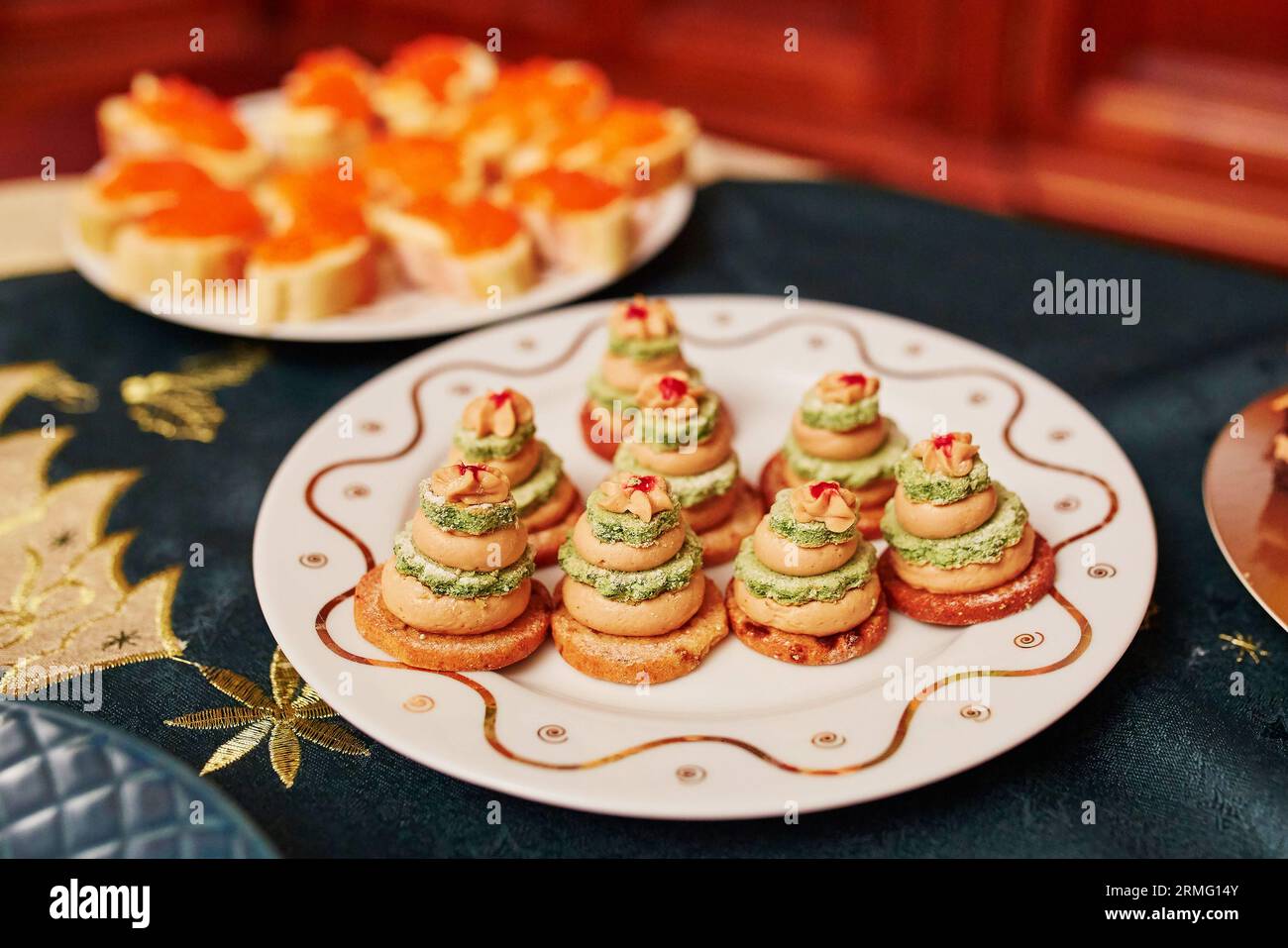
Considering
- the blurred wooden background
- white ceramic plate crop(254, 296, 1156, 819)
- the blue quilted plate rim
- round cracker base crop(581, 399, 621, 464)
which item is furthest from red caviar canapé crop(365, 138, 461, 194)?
the blue quilted plate rim

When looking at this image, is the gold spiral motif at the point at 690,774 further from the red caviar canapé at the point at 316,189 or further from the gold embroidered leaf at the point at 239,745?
the red caviar canapé at the point at 316,189

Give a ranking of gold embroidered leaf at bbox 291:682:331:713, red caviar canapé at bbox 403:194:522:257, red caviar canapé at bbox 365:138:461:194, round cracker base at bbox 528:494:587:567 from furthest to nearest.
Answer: red caviar canapé at bbox 365:138:461:194, red caviar canapé at bbox 403:194:522:257, round cracker base at bbox 528:494:587:567, gold embroidered leaf at bbox 291:682:331:713

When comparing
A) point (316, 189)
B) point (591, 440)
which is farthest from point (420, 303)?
point (591, 440)

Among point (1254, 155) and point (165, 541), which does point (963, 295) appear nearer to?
point (1254, 155)

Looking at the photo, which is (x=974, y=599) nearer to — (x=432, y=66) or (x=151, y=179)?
(x=151, y=179)

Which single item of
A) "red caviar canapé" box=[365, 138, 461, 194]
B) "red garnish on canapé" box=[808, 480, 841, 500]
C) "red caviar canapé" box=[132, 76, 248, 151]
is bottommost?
"red garnish on canapé" box=[808, 480, 841, 500]

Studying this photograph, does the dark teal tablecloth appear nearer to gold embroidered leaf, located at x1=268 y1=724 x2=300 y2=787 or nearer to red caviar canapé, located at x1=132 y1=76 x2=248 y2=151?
gold embroidered leaf, located at x1=268 y1=724 x2=300 y2=787
